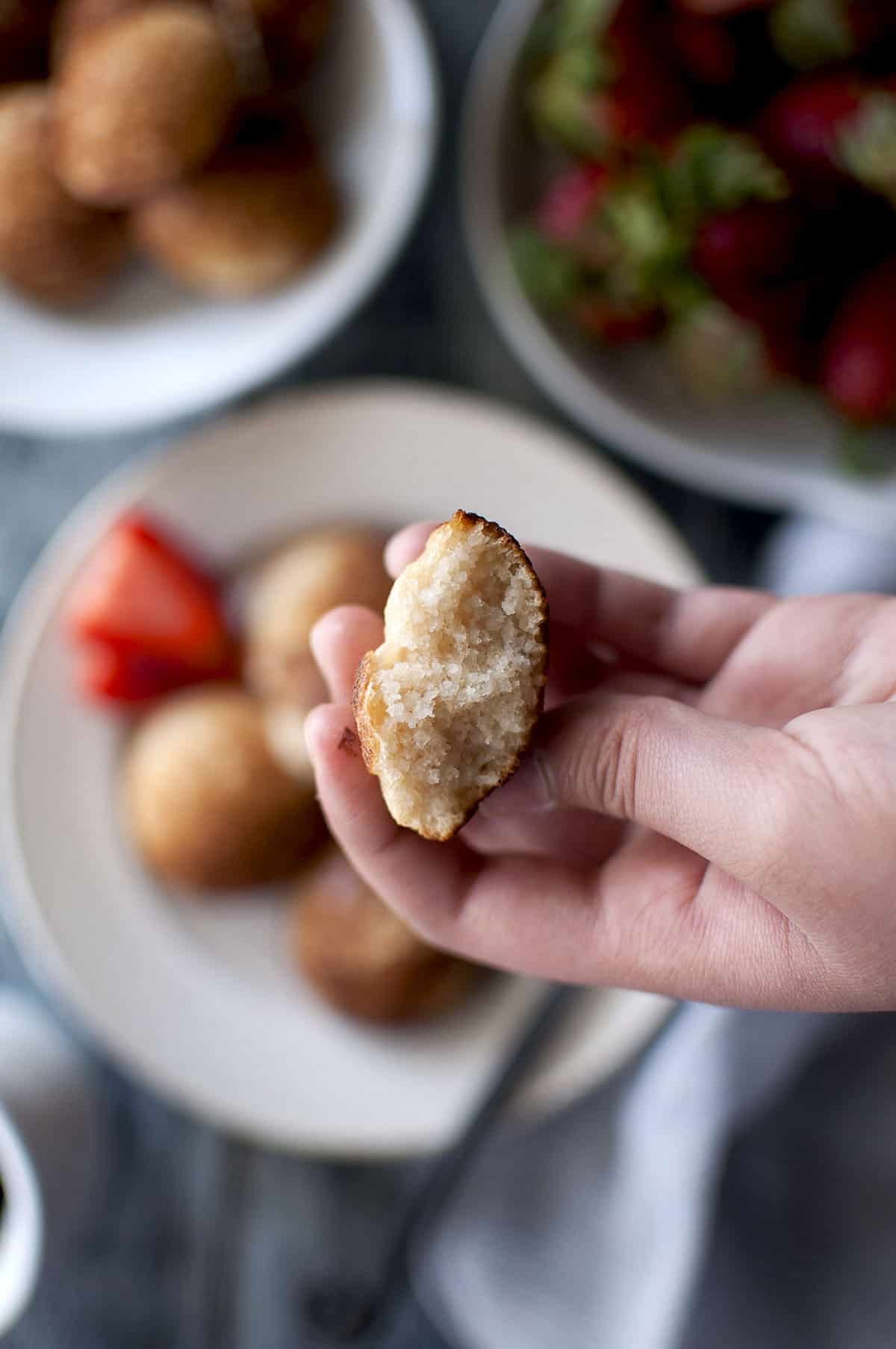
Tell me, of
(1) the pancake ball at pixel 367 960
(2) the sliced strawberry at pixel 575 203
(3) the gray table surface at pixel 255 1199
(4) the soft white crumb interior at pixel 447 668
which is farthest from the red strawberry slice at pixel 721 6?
(1) the pancake ball at pixel 367 960

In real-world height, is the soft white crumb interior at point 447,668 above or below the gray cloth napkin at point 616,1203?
above

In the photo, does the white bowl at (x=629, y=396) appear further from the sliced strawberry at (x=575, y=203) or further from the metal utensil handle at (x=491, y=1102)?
the metal utensil handle at (x=491, y=1102)

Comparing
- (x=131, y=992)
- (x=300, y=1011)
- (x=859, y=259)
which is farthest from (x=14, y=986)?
(x=859, y=259)

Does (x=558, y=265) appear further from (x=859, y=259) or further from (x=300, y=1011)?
(x=300, y=1011)

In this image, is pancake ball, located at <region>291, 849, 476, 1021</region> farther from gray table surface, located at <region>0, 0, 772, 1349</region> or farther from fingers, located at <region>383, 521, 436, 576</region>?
fingers, located at <region>383, 521, 436, 576</region>

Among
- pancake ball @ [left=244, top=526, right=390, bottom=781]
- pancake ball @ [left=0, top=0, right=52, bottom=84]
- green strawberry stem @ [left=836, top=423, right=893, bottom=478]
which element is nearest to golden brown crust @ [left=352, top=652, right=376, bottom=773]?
pancake ball @ [left=244, top=526, right=390, bottom=781]

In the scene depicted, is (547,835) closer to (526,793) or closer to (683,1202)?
(526,793)
